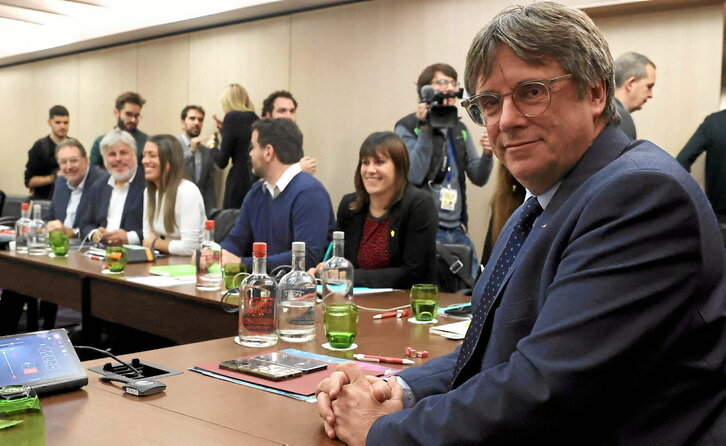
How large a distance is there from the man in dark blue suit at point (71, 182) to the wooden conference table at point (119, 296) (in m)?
1.47

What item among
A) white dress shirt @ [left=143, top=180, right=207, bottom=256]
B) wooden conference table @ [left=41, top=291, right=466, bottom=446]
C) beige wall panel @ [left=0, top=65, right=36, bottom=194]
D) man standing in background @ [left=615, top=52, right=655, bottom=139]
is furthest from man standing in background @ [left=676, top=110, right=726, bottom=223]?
beige wall panel @ [left=0, top=65, right=36, bottom=194]

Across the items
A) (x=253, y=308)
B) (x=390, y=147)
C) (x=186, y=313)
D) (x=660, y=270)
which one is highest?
(x=390, y=147)

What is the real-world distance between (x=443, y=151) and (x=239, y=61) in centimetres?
350

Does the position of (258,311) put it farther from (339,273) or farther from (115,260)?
(115,260)

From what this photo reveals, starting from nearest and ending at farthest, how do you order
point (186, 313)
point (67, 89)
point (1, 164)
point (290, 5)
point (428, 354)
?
point (428, 354)
point (186, 313)
point (290, 5)
point (67, 89)
point (1, 164)

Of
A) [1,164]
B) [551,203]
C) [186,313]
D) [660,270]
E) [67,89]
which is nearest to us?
[660,270]

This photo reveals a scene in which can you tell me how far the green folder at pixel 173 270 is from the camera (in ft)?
10.4

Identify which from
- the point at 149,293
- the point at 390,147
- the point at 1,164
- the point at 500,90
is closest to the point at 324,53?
the point at 390,147

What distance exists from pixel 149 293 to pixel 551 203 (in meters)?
1.96

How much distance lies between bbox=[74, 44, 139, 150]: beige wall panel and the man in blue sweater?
204 inches

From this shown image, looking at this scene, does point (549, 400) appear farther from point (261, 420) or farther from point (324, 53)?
point (324, 53)

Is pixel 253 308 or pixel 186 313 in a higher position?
pixel 253 308

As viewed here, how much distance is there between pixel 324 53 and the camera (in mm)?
6598

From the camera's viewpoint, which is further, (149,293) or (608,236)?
(149,293)
